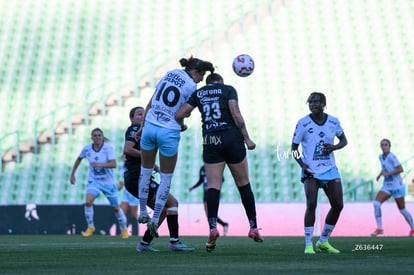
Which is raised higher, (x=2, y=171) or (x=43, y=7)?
(x=43, y=7)

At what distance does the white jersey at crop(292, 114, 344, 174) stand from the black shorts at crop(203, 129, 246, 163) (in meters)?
0.75

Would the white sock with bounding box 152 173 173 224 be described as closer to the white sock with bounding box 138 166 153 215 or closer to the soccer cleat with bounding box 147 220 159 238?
the white sock with bounding box 138 166 153 215

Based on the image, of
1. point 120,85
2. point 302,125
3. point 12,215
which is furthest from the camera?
point 120,85

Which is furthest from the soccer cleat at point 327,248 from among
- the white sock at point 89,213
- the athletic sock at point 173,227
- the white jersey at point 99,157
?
the white sock at point 89,213

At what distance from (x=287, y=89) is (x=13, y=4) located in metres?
12.1

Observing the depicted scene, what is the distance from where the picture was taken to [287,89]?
2898 centimetres

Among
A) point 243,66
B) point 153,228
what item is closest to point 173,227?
point 153,228

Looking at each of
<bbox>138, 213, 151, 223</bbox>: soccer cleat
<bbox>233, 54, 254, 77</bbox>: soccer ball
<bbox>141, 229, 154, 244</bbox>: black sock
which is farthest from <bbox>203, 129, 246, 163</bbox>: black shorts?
→ <bbox>233, 54, 254, 77</bbox>: soccer ball

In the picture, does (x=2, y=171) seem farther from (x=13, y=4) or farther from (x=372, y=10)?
(x=372, y=10)

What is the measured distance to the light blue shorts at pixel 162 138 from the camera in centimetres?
1163

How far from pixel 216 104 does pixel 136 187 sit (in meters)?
2.20

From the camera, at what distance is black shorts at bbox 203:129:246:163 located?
37.9 ft

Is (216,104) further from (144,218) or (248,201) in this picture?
(144,218)

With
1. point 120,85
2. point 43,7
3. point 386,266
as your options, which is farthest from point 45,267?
point 43,7
